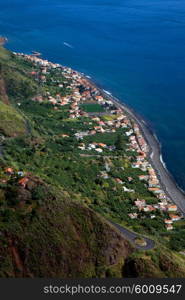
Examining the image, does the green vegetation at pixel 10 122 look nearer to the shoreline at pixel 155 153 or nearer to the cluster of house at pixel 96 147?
the cluster of house at pixel 96 147

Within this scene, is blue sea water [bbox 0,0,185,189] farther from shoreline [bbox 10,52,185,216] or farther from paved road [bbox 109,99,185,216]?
paved road [bbox 109,99,185,216]

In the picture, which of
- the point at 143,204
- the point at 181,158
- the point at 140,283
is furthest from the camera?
the point at 181,158

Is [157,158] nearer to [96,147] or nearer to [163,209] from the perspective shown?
[96,147]

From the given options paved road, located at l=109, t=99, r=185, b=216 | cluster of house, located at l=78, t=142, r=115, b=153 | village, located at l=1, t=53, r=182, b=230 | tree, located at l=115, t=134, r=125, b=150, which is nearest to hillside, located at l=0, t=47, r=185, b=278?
tree, located at l=115, t=134, r=125, b=150

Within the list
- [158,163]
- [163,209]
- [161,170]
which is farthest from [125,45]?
[163,209]

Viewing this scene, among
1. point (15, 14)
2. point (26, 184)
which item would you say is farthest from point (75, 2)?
point (26, 184)

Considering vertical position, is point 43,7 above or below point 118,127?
above

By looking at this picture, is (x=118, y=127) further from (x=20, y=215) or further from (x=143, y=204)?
(x=20, y=215)
